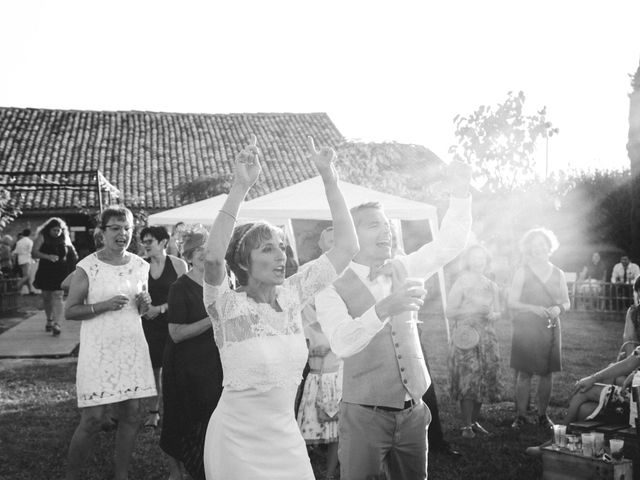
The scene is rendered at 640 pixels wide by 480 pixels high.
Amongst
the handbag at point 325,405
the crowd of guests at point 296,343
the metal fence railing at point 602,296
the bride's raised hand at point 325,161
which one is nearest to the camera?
the crowd of guests at point 296,343

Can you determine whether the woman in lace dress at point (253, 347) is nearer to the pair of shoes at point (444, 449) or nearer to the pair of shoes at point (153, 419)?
the pair of shoes at point (444, 449)

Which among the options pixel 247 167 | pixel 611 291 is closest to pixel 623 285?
pixel 611 291

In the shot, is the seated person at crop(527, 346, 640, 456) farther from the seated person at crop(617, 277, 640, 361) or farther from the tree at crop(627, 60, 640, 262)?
the tree at crop(627, 60, 640, 262)

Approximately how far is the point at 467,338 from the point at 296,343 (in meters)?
4.09

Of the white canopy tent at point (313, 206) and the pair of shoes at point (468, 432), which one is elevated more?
the white canopy tent at point (313, 206)

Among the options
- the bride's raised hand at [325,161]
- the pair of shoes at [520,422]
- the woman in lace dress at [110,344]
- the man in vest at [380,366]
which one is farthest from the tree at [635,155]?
the bride's raised hand at [325,161]

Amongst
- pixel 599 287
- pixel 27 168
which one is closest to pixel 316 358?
pixel 599 287

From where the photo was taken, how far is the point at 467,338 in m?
6.81

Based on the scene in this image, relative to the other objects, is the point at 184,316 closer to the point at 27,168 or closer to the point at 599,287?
the point at 599,287

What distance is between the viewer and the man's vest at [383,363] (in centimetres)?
345

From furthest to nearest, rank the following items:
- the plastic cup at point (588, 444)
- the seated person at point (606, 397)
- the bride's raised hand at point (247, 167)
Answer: the seated person at point (606, 397)
the plastic cup at point (588, 444)
the bride's raised hand at point (247, 167)

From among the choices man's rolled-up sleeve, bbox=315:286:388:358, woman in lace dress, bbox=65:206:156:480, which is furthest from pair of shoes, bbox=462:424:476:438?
man's rolled-up sleeve, bbox=315:286:388:358

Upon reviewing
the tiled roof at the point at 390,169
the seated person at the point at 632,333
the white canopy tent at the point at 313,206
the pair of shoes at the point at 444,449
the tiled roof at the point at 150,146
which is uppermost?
the tiled roof at the point at 150,146

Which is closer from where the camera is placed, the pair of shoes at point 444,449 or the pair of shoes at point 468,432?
the pair of shoes at point 444,449
